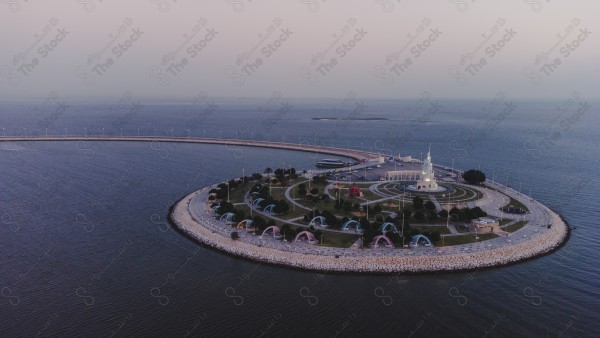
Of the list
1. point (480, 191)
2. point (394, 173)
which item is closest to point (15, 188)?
point (394, 173)

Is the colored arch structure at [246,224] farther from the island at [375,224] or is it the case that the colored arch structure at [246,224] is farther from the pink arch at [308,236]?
the pink arch at [308,236]

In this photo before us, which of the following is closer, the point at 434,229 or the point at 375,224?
the point at 375,224

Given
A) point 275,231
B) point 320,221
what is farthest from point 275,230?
point 320,221

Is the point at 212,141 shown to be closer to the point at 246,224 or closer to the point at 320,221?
the point at 246,224

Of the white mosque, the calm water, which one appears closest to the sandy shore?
the calm water

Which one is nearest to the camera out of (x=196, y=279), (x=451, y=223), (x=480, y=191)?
(x=196, y=279)

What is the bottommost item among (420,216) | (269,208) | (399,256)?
(269,208)

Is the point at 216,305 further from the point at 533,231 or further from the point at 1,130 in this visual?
the point at 1,130

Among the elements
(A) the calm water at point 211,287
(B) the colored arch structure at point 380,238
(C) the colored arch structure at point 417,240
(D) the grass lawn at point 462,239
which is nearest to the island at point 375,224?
(C) the colored arch structure at point 417,240
